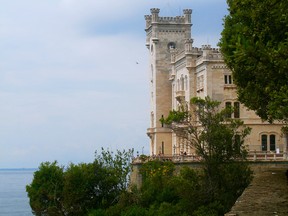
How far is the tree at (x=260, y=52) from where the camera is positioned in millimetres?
25328

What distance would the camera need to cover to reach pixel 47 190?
56.8 meters

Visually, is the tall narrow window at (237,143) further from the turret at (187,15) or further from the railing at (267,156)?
the turret at (187,15)

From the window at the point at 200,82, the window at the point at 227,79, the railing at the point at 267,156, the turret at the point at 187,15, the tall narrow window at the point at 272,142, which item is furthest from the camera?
the turret at the point at 187,15

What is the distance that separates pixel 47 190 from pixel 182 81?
77.5 feet

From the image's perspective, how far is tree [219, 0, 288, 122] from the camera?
2533cm

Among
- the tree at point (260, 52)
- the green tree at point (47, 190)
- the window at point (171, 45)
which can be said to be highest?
the window at point (171, 45)

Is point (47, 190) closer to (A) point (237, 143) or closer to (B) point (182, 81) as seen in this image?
(A) point (237, 143)

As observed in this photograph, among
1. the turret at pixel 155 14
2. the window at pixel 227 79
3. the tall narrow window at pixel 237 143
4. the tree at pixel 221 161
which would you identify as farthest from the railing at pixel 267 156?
the turret at pixel 155 14

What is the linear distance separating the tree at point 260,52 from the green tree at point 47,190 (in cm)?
2588

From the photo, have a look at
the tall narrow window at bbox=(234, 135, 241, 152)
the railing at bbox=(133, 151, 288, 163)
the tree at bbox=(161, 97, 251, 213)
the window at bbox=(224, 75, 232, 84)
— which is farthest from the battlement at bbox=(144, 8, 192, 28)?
the tall narrow window at bbox=(234, 135, 241, 152)

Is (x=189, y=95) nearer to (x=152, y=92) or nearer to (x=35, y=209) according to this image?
(x=152, y=92)

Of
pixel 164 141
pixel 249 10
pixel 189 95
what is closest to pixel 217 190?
pixel 249 10

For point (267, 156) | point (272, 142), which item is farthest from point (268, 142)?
point (267, 156)

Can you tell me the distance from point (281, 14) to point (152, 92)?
59.1 meters
